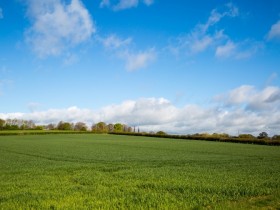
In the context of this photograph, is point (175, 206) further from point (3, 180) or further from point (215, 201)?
point (3, 180)

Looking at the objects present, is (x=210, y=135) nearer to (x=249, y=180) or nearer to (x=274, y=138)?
(x=274, y=138)

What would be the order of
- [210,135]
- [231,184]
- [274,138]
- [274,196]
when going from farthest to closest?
1. [210,135]
2. [274,138]
3. [231,184]
4. [274,196]

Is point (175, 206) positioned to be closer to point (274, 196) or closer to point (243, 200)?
point (243, 200)

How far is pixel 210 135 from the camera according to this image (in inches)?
3629

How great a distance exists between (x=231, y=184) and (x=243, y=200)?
3.00 meters

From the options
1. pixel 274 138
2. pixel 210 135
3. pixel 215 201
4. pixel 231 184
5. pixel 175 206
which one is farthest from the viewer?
pixel 210 135

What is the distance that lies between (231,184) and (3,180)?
12300 mm

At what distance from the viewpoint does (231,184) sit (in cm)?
1423

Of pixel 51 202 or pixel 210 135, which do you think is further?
pixel 210 135

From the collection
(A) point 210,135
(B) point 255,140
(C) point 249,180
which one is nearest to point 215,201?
(C) point 249,180

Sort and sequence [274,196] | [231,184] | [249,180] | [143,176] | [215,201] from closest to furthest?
[215,201] < [274,196] < [231,184] < [249,180] < [143,176]

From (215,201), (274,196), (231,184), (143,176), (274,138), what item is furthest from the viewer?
(274,138)

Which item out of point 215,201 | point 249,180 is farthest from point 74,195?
point 249,180

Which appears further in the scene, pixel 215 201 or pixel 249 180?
pixel 249 180
